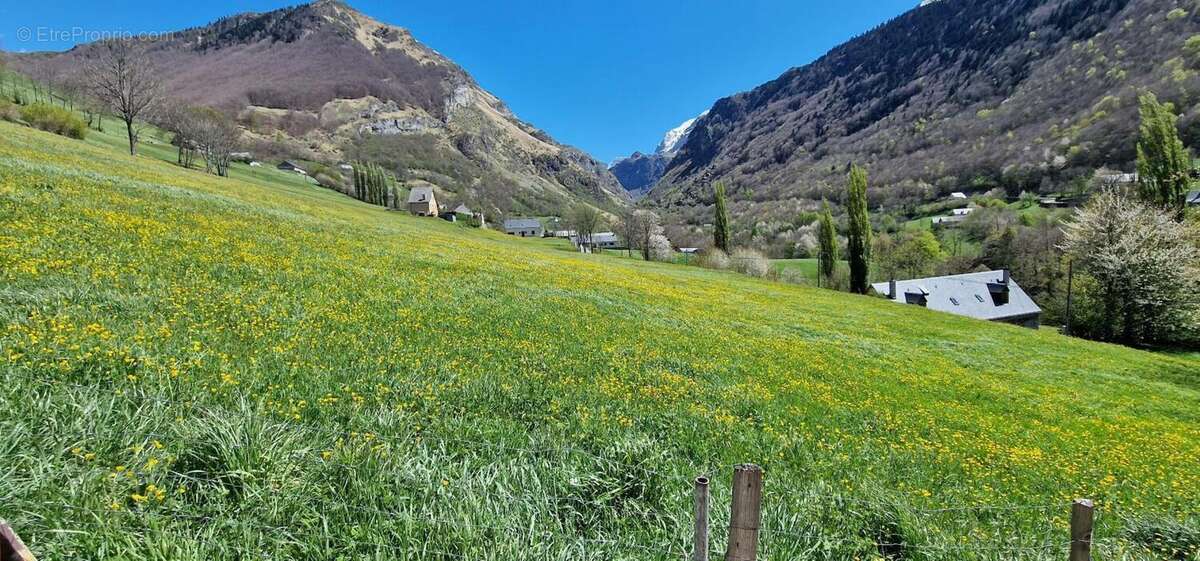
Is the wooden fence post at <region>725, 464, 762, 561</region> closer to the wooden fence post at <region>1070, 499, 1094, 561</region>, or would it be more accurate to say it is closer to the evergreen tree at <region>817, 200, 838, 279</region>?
the wooden fence post at <region>1070, 499, 1094, 561</region>

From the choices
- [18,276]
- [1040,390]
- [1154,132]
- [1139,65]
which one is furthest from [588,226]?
[1139,65]

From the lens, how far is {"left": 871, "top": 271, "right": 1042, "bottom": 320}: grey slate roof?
59.5 metres

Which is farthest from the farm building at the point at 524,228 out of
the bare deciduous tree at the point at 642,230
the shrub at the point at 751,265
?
the shrub at the point at 751,265

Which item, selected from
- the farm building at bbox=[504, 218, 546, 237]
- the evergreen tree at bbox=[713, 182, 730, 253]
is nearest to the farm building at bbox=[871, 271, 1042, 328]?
the evergreen tree at bbox=[713, 182, 730, 253]

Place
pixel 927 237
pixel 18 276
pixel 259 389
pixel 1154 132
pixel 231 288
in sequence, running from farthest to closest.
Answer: pixel 927 237 → pixel 1154 132 → pixel 231 288 → pixel 18 276 → pixel 259 389

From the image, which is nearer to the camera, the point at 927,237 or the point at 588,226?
the point at 927,237

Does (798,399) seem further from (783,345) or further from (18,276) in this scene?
(18,276)

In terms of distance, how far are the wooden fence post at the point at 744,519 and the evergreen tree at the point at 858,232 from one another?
63.9 m

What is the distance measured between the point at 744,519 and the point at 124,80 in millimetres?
77009

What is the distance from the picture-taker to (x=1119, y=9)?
550 ft

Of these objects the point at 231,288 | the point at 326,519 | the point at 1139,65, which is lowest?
the point at 326,519

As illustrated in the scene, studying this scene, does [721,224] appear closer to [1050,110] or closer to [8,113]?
[8,113]

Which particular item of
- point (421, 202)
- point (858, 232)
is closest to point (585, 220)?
point (421, 202)

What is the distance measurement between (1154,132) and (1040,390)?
48.9 meters
